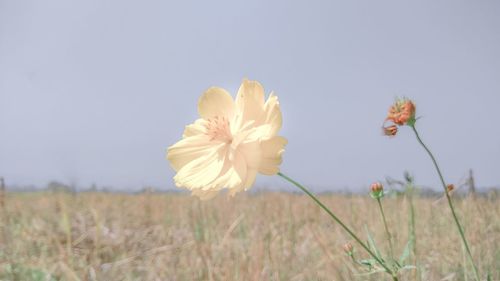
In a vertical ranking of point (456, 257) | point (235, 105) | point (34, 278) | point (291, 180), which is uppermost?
point (235, 105)

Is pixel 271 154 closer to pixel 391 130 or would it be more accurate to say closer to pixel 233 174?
pixel 233 174

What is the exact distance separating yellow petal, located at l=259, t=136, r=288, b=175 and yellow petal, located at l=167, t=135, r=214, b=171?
120mm

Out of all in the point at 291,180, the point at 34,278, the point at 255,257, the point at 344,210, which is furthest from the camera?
the point at 344,210

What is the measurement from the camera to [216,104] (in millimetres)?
737

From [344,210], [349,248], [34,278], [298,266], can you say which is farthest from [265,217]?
[349,248]

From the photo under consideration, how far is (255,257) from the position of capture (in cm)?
160

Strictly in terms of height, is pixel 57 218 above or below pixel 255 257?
above

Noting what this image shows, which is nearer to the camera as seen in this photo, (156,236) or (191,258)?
(191,258)

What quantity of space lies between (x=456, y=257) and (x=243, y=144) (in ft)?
5.65

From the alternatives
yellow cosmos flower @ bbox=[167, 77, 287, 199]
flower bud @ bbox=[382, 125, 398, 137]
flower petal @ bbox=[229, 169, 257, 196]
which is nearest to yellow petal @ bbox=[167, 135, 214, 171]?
yellow cosmos flower @ bbox=[167, 77, 287, 199]

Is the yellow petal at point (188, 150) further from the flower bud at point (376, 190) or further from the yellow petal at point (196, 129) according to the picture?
the flower bud at point (376, 190)

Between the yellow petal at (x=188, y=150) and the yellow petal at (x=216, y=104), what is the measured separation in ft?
0.12

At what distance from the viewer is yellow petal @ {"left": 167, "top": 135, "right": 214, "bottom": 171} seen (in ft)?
2.37

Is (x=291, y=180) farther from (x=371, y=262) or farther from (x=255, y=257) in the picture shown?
(x=255, y=257)
